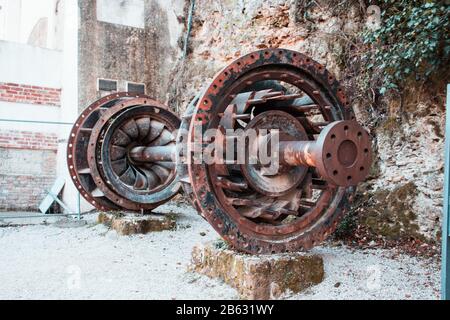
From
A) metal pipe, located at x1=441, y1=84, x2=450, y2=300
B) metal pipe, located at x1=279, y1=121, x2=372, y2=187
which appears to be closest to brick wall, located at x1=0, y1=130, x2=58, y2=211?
metal pipe, located at x1=279, y1=121, x2=372, y2=187

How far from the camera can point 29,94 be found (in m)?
8.54

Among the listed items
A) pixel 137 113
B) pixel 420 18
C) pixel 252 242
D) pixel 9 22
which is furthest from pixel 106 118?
pixel 9 22

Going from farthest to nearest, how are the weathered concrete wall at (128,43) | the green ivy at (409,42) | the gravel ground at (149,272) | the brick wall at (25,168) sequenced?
the weathered concrete wall at (128,43) < the brick wall at (25,168) < the green ivy at (409,42) < the gravel ground at (149,272)

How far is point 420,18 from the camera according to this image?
161 inches

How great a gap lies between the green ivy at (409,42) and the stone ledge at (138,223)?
10.6 feet

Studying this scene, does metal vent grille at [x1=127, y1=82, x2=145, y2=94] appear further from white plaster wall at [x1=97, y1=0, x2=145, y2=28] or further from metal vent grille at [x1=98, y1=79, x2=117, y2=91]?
white plaster wall at [x1=97, y1=0, x2=145, y2=28]

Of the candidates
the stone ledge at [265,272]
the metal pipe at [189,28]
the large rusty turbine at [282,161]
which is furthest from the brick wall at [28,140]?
the stone ledge at [265,272]

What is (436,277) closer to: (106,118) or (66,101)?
(106,118)

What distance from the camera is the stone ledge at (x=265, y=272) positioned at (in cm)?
302

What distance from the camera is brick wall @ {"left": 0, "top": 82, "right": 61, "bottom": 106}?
8312mm

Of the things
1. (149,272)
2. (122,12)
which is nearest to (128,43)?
(122,12)

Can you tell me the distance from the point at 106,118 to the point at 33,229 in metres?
2.20

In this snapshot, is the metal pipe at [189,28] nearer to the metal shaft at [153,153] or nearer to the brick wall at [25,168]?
the brick wall at [25,168]
